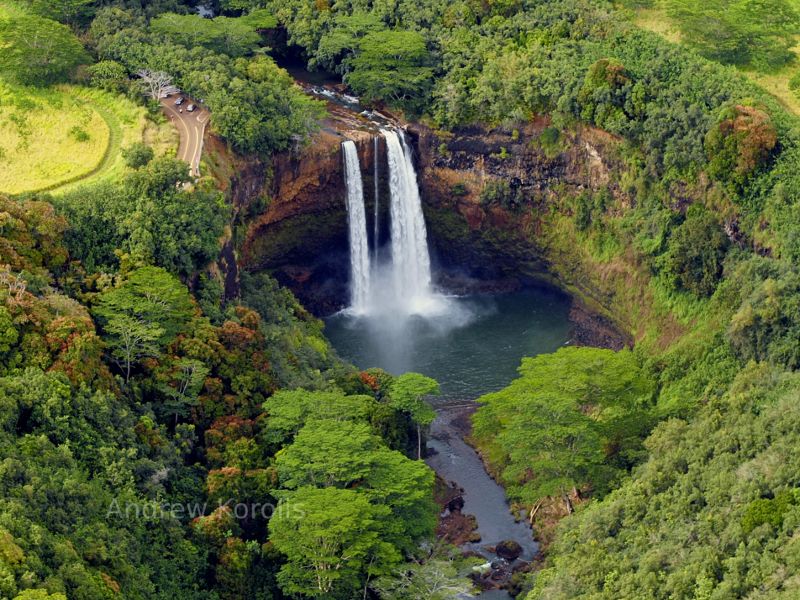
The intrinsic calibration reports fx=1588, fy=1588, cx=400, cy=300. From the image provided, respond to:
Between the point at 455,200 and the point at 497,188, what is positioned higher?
the point at 497,188

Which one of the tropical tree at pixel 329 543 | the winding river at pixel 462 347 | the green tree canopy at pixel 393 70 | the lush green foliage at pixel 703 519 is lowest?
the winding river at pixel 462 347

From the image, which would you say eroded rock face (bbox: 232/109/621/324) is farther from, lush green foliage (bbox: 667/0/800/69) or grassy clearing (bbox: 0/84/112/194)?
lush green foliage (bbox: 667/0/800/69)

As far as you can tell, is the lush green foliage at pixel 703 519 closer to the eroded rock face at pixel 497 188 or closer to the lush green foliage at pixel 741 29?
the eroded rock face at pixel 497 188

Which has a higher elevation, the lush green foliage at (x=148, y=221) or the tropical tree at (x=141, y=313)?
the lush green foliage at (x=148, y=221)

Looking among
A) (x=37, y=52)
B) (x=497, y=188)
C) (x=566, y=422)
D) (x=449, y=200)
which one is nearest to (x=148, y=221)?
(x=37, y=52)

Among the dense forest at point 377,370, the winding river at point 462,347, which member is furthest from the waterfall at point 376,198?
the winding river at point 462,347

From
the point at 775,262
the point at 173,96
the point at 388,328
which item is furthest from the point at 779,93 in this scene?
the point at 173,96

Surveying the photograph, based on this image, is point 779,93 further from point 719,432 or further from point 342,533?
point 342,533

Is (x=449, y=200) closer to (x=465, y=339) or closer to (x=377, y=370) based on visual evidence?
(x=465, y=339)
